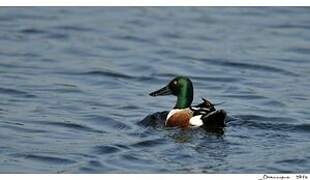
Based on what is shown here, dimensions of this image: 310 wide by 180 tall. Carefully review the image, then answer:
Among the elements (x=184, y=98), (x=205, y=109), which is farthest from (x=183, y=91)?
(x=205, y=109)

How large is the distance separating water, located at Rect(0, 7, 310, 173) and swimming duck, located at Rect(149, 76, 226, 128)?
0.22 meters

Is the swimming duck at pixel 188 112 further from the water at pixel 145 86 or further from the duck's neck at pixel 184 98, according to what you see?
the water at pixel 145 86

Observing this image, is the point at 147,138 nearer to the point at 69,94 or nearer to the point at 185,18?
the point at 69,94

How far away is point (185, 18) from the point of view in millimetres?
22125

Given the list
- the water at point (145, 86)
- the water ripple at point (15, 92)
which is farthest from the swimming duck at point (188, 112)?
the water ripple at point (15, 92)

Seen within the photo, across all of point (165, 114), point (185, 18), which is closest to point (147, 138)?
point (165, 114)

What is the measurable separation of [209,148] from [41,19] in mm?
11260

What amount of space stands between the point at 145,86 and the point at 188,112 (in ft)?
9.82

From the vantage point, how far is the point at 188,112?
13688 mm

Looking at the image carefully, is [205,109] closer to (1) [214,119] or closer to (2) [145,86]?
(1) [214,119]

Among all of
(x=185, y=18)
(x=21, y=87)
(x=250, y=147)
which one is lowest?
(x=250, y=147)

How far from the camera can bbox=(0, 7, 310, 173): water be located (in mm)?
11422

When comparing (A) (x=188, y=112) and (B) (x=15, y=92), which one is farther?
(B) (x=15, y=92)
